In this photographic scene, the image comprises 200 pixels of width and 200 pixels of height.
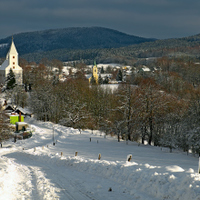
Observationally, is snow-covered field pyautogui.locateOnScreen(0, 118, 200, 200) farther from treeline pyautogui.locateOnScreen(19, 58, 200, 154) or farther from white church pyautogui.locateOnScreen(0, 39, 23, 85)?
white church pyautogui.locateOnScreen(0, 39, 23, 85)

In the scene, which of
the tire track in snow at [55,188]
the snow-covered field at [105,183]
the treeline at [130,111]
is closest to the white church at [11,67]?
the treeline at [130,111]

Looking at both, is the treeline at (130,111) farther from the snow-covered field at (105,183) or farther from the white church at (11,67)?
the snow-covered field at (105,183)

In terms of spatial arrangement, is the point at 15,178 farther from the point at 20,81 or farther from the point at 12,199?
the point at 20,81

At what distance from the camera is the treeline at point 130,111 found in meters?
31.6

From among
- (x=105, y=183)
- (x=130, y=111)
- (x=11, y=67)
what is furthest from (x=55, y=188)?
(x=11, y=67)

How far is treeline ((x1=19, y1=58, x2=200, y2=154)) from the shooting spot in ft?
104

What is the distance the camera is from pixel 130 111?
128 ft

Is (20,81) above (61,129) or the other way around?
above

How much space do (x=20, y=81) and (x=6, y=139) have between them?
54.1 m

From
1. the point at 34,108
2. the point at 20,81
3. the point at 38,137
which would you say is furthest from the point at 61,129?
the point at 20,81

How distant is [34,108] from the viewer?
63.8m

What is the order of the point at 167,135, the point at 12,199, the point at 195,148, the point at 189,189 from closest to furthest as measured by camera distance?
the point at 189,189 < the point at 12,199 < the point at 195,148 < the point at 167,135

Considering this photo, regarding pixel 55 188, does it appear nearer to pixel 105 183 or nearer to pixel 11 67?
pixel 105 183

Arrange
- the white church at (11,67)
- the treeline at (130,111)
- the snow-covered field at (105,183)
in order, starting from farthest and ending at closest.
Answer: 1. the white church at (11,67)
2. the treeline at (130,111)
3. the snow-covered field at (105,183)
